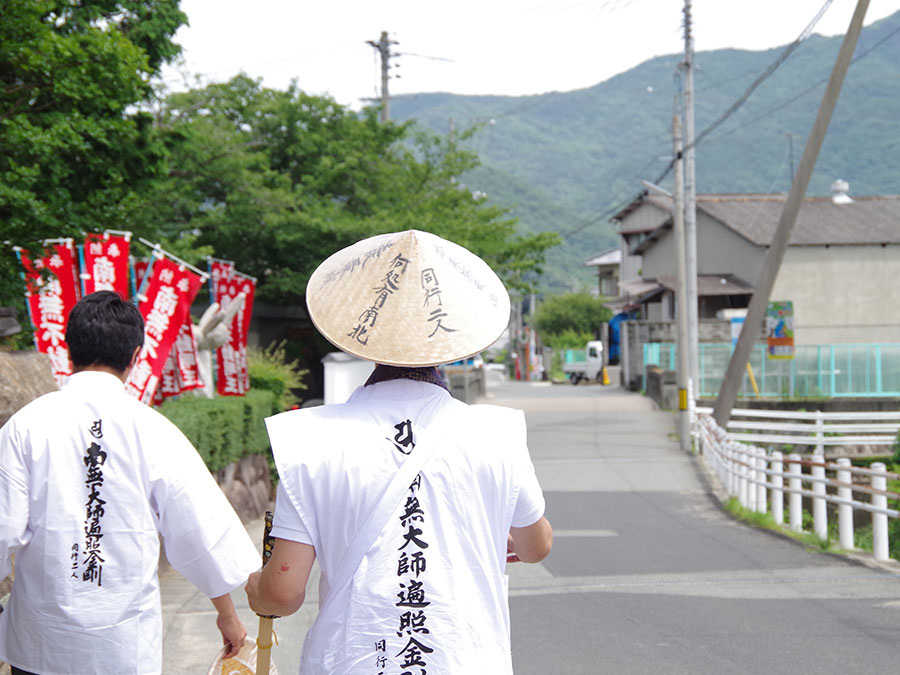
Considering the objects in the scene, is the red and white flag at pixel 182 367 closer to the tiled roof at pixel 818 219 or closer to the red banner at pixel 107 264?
the red banner at pixel 107 264

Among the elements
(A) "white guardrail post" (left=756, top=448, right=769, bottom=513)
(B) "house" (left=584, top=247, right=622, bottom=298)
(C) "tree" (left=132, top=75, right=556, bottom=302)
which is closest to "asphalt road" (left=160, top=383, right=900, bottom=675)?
(A) "white guardrail post" (left=756, top=448, right=769, bottom=513)

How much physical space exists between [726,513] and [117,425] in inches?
479

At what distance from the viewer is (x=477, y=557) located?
2301mm

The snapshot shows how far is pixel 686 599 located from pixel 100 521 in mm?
5707

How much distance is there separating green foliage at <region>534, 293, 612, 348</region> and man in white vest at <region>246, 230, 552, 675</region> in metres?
66.8

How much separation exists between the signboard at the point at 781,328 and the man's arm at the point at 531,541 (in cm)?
2005

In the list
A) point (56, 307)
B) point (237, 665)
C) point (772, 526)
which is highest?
point (56, 307)

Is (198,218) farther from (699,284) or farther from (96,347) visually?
(699,284)

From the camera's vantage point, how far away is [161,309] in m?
11.3

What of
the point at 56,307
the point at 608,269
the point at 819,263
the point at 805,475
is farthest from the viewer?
the point at 608,269

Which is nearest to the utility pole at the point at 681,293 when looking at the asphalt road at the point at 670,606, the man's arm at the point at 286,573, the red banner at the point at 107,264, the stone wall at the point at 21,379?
the asphalt road at the point at 670,606

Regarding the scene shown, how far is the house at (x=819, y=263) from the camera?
3616 centimetres

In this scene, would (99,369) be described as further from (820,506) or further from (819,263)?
(819,263)

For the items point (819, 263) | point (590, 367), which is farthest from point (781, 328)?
point (590, 367)
